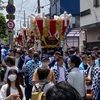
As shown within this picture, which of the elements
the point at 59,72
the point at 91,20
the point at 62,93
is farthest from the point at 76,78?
the point at 91,20

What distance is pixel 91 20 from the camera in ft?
96.6

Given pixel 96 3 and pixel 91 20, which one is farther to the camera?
pixel 91 20

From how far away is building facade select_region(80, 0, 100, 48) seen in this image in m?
28.0

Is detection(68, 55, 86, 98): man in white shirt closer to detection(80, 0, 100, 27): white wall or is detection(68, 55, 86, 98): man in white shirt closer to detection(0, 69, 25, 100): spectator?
Result: detection(0, 69, 25, 100): spectator

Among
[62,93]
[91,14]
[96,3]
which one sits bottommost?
[62,93]

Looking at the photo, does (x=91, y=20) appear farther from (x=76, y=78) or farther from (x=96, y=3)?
(x=76, y=78)

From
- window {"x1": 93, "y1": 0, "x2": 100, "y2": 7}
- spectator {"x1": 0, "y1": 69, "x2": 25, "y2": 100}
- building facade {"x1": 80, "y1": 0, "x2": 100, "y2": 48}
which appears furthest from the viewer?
building facade {"x1": 80, "y1": 0, "x2": 100, "y2": 48}

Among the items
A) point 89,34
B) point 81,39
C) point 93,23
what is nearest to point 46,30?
point 93,23

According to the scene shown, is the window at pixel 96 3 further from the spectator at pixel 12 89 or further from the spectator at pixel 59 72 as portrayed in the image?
the spectator at pixel 12 89

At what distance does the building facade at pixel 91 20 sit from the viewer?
28020 mm

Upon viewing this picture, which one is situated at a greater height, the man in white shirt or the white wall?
the white wall

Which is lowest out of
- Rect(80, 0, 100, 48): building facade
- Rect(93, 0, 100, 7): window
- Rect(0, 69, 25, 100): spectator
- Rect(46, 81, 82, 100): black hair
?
Rect(0, 69, 25, 100): spectator

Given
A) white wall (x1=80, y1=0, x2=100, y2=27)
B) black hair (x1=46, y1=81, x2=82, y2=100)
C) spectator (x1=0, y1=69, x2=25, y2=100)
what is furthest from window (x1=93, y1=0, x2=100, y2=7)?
black hair (x1=46, y1=81, x2=82, y2=100)

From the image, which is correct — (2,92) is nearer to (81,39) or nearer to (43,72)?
(43,72)
